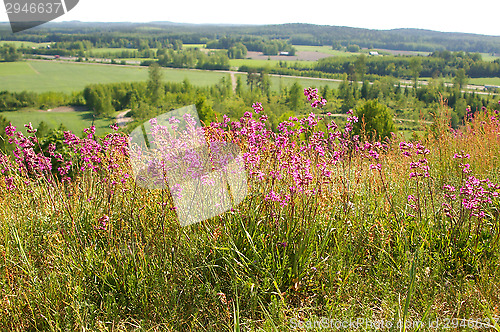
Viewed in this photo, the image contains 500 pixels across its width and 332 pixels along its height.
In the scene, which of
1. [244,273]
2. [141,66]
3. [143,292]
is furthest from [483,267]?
[141,66]

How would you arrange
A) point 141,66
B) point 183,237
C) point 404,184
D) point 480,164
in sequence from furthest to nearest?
point 141,66
point 480,164
point 404,184
point 183,237

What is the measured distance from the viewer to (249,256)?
3156mm

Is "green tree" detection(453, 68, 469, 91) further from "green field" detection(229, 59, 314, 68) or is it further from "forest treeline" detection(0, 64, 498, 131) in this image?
"green field" detection(229, 59, 314, 68)

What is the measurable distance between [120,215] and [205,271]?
1.12 meters

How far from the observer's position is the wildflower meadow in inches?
109

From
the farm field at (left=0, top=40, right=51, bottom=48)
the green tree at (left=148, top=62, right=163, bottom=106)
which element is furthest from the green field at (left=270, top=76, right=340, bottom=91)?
the farm field at (left=0, top=40, right=51, bottom=48)

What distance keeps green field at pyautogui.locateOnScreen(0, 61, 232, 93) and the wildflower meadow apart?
11969cm

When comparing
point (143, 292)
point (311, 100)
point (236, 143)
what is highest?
point (311, 100)

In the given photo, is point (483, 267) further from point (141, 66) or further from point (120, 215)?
point (141, 66)

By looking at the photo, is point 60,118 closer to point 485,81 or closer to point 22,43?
point 22,43

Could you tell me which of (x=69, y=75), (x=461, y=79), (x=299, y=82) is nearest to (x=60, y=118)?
(x=69, y=75)

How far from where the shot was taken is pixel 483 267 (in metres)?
3.15

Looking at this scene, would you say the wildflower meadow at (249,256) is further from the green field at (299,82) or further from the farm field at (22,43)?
the farm field at (22,43)

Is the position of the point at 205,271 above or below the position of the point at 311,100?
below
